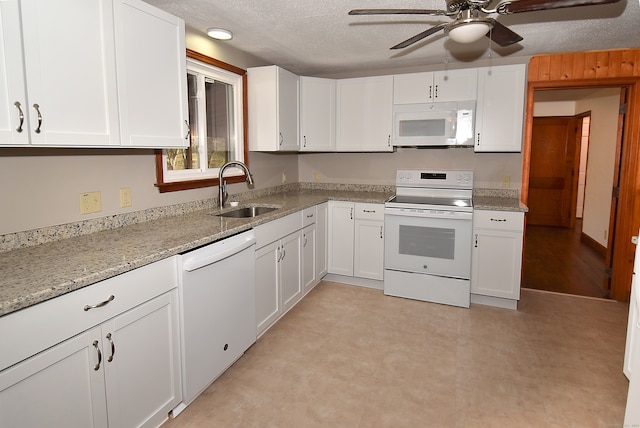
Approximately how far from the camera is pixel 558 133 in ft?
22.2

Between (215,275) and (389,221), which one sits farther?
(389,221)

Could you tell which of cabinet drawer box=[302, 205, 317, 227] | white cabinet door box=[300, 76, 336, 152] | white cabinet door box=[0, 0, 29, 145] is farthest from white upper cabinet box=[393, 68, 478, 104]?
white cabinet door box=[0, 0, 29, 145]

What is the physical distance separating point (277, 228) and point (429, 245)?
4.74ft

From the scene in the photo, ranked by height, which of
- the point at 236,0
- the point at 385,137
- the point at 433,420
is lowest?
the point at 433,420

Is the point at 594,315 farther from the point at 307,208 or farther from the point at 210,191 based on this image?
the point at 210,191

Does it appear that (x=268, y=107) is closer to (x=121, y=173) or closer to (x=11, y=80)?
(x=121, y=173)

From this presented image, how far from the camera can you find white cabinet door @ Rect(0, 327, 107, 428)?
1.21m

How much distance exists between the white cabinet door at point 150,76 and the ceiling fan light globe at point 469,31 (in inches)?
60.4

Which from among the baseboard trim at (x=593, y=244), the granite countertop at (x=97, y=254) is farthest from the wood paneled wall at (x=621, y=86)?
the granite countertop at (x=97, y=254)

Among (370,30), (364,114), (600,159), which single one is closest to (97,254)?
(370,30)

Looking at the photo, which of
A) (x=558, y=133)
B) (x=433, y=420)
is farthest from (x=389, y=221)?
(x=558, y=133)

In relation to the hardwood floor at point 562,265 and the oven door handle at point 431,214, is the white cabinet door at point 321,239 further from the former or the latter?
the hardwood floor at point 562,265

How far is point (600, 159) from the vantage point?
17.4 ft

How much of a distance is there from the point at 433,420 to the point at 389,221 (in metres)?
1.88
